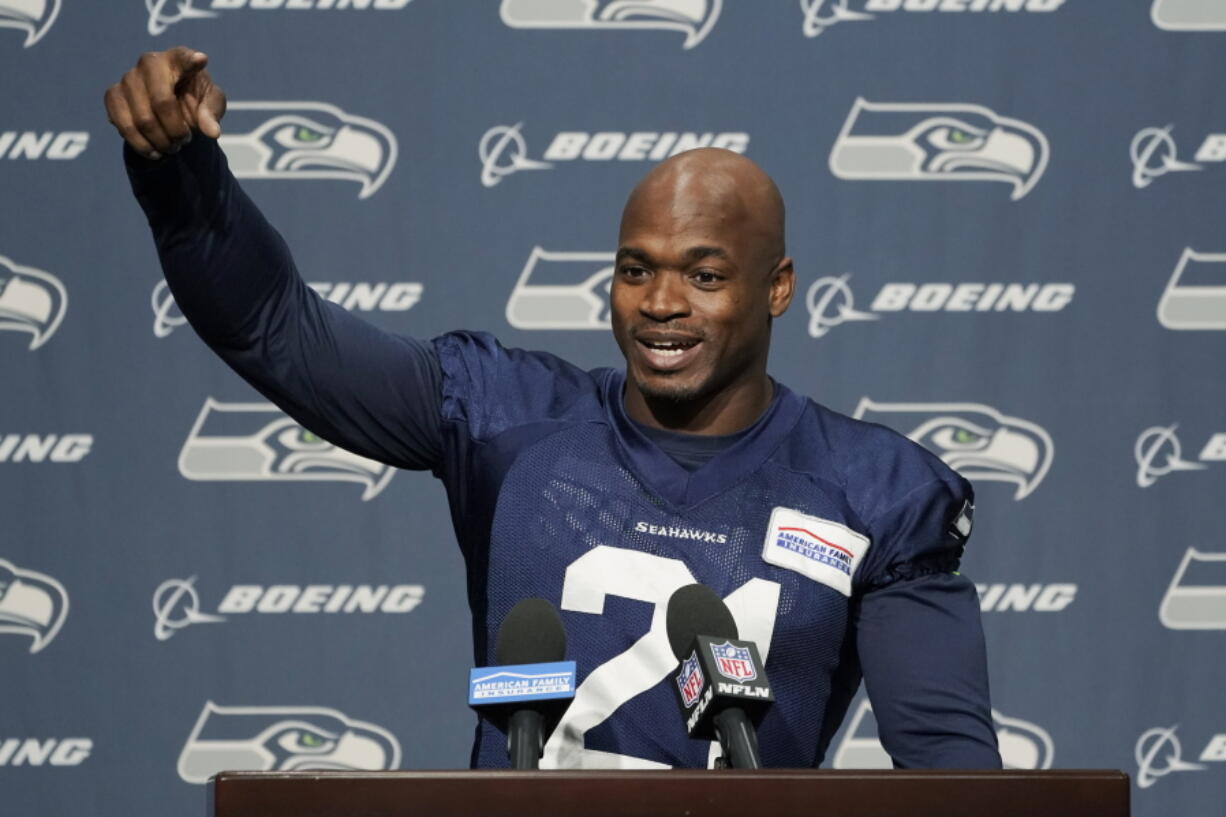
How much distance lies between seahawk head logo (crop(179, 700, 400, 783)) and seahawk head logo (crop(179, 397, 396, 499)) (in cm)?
47

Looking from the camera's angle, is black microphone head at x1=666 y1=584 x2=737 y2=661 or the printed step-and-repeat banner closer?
black microphone head at x1=666 y1=584 x2=737 y2=661

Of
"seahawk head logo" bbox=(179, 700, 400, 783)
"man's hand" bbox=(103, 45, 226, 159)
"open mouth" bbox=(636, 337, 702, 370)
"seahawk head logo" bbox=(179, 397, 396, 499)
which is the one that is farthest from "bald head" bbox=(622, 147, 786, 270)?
"seahawk head logo" bbox=(179, 700, 400, 783)

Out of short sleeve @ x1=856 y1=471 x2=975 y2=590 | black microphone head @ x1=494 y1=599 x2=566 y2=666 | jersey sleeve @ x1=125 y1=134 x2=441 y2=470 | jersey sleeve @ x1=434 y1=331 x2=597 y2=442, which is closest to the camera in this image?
black microphone head @ x1=494 y1=599 x2=566 y2=666

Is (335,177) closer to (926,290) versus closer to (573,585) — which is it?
(926,290)

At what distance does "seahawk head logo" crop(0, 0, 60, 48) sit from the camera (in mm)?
3523

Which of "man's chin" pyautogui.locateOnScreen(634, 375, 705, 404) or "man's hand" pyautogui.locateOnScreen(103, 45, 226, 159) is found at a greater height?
"man's hand" pyautogui.locateOnScreen(103, 45, 226, 159)

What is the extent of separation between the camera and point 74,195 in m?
3.53

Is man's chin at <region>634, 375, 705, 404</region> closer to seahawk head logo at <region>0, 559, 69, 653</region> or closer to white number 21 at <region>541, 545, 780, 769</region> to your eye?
white number 21 at <region>541, 545, 780, 769</region>

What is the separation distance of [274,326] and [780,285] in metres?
0.74

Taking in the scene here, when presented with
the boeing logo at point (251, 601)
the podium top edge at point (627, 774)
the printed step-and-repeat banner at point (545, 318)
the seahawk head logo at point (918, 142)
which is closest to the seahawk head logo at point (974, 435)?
the printed step-and-repeat banner at point (545, 318)

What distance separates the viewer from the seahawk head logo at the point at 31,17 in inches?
139

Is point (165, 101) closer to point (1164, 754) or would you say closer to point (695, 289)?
point (695, 289)

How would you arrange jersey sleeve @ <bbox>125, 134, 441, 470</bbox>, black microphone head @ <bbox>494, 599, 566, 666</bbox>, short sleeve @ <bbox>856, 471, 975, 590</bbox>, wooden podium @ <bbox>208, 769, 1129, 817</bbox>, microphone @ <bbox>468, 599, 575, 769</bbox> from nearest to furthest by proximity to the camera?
1. wooden podium @ <bbox>208, 769, 1129, 817</bbox>
2. microphone @ <bbox>468, 599, 575, 769</bbox>
3. black microphone head @ <bbox>494, 599, 566, 666</bbox>
4. jersey sleeve @ <bbox>125, 134, 441, 470</bbox>
5. short sleeve @ <bbox>856, 471, 975, 590</bbox>

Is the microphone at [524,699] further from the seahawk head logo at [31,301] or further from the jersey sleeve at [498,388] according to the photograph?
the seahawk head logo at [31,301]
